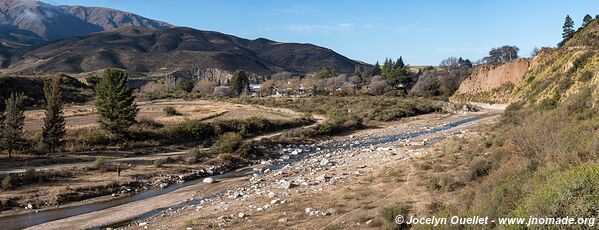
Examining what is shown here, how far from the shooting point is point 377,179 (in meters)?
22.0

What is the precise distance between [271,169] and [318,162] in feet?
10.8

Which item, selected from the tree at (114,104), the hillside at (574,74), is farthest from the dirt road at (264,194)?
the tree at (114,104)

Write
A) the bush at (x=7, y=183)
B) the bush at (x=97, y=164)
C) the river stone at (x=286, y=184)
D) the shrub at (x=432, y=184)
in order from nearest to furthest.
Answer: the shrub at (x=432, y=184), the river stone at (x=286, y=184), the bush at (x=7, y=183), the bush at (x=97, y=164)

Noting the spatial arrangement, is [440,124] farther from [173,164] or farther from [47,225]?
[47,225]

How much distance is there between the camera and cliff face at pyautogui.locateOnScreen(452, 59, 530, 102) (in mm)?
78188

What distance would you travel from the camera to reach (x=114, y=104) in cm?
3800

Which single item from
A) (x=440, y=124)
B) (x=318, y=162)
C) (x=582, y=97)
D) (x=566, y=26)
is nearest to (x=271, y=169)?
(x=318, y=162)

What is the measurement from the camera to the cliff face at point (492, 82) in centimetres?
7819

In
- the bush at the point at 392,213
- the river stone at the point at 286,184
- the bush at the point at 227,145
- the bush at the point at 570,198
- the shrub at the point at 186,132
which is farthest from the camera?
the shrub at the point at 186,132

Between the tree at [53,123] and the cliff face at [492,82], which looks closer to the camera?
the tree at [53,123]

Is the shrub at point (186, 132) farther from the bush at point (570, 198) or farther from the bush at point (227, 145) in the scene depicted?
the bush at point (570, 198)

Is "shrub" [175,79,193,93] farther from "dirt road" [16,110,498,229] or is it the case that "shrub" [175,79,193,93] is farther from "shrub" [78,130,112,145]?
"dirt road" [16,110,498,229]

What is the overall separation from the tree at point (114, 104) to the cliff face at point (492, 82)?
62780mm

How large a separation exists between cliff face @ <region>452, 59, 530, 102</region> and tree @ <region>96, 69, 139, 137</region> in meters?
62.8
